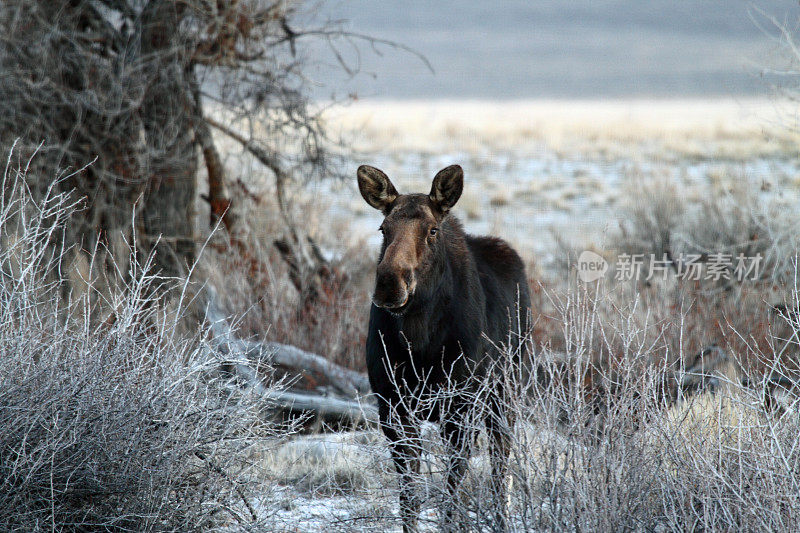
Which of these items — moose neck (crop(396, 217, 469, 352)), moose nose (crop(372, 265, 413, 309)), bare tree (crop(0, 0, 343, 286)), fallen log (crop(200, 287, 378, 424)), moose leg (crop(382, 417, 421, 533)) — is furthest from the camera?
bare tree (crop(0, 0, 343, 286))

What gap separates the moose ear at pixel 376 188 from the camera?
4.98 metres

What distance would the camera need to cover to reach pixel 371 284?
11.2 metres

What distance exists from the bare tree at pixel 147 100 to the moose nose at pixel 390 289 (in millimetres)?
5314

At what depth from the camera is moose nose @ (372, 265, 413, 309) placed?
430cm

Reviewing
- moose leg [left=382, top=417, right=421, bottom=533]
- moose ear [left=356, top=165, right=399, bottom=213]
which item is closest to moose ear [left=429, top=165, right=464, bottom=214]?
moose ear [left=356, top=165, right=399, bottom=213]

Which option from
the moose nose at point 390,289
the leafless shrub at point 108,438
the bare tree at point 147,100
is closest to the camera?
the leafless shrub at point 108,438

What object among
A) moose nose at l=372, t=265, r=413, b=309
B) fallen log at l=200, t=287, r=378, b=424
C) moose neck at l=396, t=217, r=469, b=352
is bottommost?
fallen log at l=200, t=287, r=378, b=424

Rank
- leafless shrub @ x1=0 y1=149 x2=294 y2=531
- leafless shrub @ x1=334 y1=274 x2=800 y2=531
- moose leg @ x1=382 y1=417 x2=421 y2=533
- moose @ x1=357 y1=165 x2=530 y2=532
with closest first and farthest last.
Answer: leafless shrub @ x1=334 y1=274 x2=800 y2=531, leafless shrub @ x1=0 y1=149 x2=294 y2=531, moose leg @ x1=382 y1=417 x2=421 y2=533, moose @ x1=357 y1=165 x2=530 y2=532

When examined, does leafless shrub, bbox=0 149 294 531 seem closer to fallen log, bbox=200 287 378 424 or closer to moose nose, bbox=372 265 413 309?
moose nose, bbox=372 265 413 309

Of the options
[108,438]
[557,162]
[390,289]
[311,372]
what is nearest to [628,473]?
[390,289]

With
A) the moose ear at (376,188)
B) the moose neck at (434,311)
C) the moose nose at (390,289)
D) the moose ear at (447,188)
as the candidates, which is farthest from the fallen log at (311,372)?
the moose nose at (390,289)

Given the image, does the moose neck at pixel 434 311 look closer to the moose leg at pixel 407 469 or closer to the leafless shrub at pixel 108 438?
the moose leg at pixel 407 469

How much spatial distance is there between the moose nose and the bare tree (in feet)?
17.4

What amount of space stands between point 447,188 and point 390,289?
989 mm
